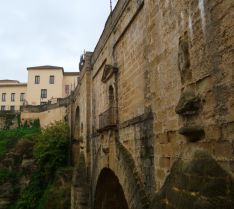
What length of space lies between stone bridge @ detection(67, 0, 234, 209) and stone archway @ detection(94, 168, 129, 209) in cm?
252

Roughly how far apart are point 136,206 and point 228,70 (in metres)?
4.33

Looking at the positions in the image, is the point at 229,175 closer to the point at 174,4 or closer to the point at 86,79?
the point at 174,4

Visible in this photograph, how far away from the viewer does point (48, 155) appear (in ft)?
76.1

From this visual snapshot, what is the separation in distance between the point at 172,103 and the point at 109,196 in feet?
29.5

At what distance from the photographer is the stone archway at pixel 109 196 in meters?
12.5

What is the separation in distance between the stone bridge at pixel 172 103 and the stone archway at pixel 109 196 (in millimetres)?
2522

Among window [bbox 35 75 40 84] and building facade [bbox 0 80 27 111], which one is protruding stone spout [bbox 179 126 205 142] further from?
building facade [bbox 0 80 27 111]

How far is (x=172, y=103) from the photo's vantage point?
15.8 feet

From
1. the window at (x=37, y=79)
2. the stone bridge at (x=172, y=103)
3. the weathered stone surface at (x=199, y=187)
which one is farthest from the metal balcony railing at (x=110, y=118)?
the window at (x=37, y=79)

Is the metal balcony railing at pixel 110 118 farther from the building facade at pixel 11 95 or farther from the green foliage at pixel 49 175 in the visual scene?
the building facade at pixel 11 95

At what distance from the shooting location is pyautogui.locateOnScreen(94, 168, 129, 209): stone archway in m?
12.5

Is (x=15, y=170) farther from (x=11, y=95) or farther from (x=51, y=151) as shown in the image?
(x=11, y=95)

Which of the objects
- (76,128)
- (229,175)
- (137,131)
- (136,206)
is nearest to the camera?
(229,175)

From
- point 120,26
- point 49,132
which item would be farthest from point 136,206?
point 49,132
